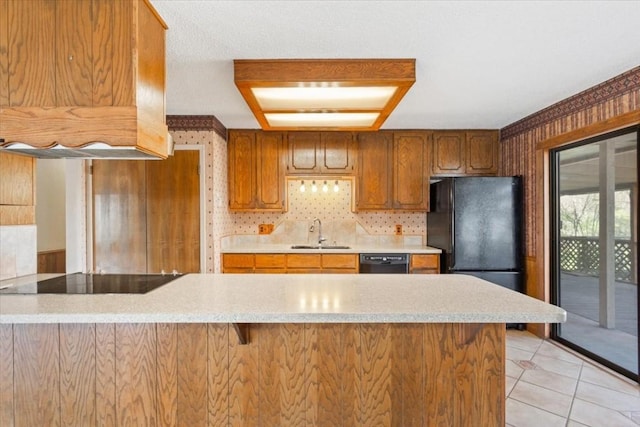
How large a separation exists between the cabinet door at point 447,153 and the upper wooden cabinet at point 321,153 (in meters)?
1.03

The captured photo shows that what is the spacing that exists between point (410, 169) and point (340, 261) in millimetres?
1461

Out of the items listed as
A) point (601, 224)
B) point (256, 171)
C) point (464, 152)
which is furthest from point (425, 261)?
point (256, 171)

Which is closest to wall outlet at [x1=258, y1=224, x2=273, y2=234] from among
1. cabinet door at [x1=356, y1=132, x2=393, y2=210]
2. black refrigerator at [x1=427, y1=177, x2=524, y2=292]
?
cabinet door at [x1=356, y1=132, x2=393, y2=210]

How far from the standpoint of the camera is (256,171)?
14.0 feet

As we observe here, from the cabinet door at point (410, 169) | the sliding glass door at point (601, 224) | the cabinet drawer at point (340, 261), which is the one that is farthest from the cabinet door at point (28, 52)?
the sliding glass door at point (601, 224)

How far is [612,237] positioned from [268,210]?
3.80 meters

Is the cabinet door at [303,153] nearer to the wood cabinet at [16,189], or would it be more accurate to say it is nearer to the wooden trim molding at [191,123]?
the wooden trim molding at [191,123]

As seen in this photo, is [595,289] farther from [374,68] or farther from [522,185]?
[374,68]

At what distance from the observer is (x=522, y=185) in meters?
3.99

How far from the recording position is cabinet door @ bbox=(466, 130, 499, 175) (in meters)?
4.38

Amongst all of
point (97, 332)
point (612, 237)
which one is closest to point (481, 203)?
point (612, 237)

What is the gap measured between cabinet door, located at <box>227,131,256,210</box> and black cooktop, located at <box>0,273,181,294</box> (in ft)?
7.06

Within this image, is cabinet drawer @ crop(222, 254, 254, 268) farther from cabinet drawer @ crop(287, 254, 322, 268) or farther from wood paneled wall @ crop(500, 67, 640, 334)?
wood paneled wall @ crop(500, 67, 640, 334)

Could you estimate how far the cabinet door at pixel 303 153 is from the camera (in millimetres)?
4297
